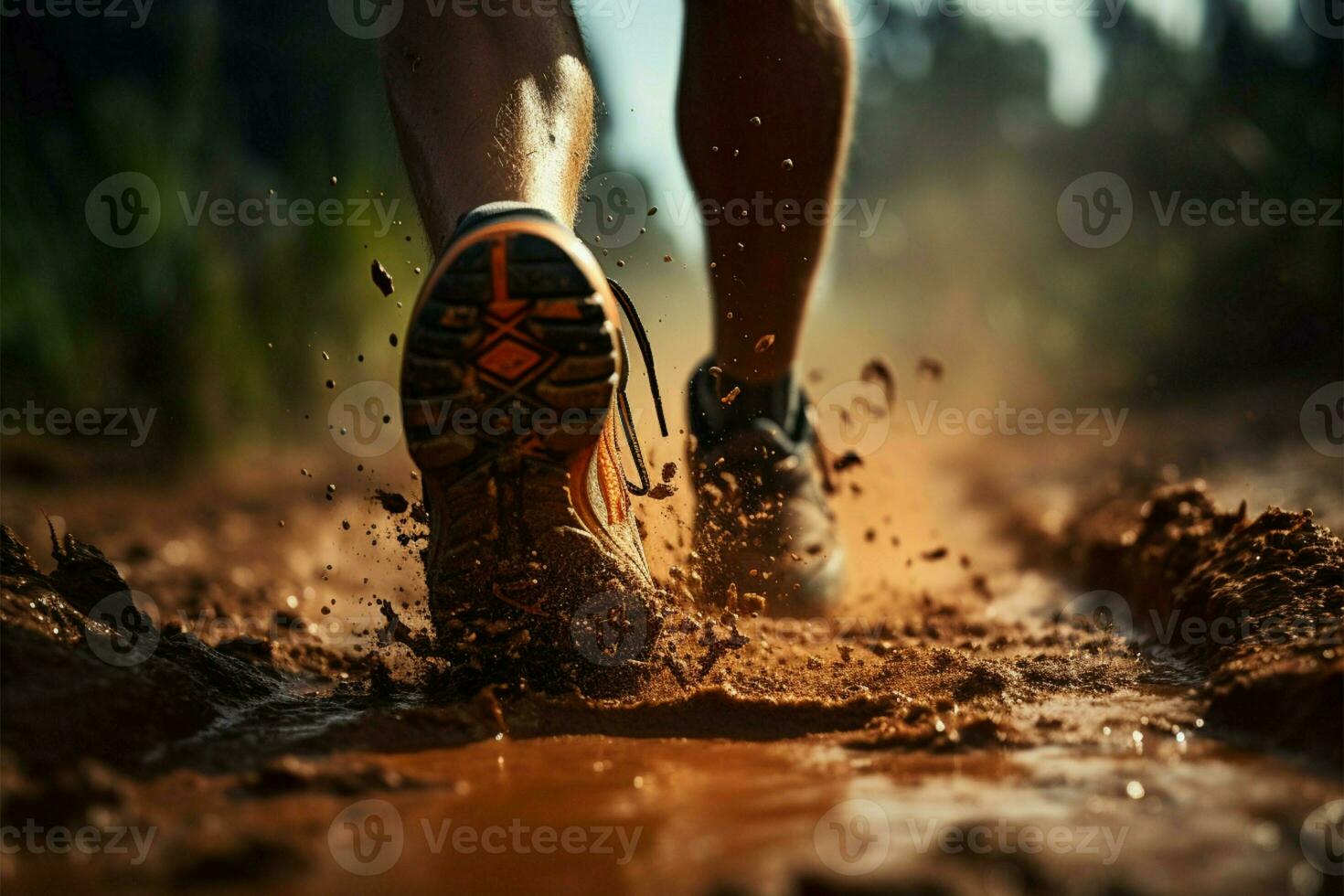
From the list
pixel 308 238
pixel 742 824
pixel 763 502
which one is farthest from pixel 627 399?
pixel 308 238

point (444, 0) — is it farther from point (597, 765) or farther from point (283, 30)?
point (283, 30)

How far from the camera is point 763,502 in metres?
2.25

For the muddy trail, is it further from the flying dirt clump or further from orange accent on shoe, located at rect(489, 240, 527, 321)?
orange accent on shoe, located at rect(489, 240, 527, 321)

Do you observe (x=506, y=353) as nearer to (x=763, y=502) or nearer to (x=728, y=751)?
(x=728, y=751)

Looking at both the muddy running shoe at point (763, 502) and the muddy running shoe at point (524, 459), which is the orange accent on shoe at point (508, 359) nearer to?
the muddy running shoe at point (524, 459)

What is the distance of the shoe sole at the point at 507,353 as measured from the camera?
1380 mm

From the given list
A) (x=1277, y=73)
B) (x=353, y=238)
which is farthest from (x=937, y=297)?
(x=353, y=238)

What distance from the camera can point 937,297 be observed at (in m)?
13.8

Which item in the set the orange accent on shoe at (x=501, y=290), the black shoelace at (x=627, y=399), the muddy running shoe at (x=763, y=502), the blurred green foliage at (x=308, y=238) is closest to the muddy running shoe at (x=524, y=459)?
the orange accent on shoe at (x=501, y=290)

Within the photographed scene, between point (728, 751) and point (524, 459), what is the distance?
412mm

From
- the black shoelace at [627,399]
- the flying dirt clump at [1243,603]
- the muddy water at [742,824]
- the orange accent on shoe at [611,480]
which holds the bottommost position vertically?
the muddy water at [742,824]

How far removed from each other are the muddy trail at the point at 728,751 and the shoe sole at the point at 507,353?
286mm

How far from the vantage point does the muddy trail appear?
0.91 metres

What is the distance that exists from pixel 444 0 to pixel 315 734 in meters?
1.02
